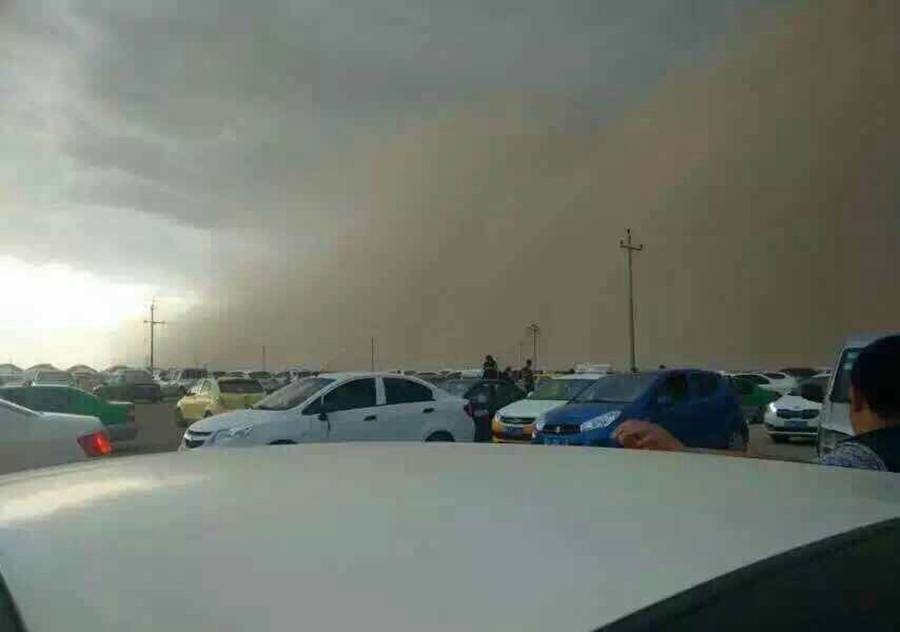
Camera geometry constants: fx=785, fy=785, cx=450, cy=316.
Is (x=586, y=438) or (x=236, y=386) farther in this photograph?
(x=236, y=386)

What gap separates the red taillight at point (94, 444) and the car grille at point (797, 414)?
13214mm

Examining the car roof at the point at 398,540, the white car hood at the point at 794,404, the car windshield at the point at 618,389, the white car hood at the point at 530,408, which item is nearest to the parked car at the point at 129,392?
the white car hood at the point at 530,408

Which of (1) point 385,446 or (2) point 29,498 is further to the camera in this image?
(1) point 385,446

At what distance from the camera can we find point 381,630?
106cm

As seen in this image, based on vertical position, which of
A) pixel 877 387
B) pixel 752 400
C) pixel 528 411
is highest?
pixel 877 387

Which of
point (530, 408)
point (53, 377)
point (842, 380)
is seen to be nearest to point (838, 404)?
point (842, 380)

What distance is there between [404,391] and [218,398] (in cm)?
895

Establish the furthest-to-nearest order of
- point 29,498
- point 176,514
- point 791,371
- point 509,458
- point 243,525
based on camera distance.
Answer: point 791,371
point 509,458
point 29,498
point 176,514
point 243,525

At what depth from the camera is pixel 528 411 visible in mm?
13773

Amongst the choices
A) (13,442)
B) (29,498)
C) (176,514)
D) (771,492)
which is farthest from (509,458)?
(13,442)

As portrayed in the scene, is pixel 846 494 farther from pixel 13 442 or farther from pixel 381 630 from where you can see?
pixel 13 442

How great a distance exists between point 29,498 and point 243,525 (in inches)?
32.7

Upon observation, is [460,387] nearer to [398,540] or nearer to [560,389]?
[560,389]

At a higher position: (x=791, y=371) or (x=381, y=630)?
(x=381, y=630)
